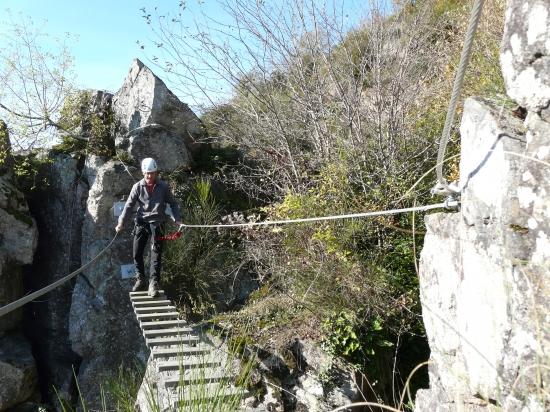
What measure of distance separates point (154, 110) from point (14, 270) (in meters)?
3.52

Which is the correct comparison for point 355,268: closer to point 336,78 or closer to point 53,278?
point 336,78

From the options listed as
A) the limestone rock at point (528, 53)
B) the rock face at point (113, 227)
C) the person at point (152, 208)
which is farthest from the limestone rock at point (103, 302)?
the limestone rock at point (528, 53)

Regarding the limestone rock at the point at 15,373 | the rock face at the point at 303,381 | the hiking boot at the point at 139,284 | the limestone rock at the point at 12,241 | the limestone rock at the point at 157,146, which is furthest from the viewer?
the limestone rock at the point at 157,146

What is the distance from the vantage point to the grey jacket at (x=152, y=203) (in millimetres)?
7047

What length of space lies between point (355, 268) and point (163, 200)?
2.37 m

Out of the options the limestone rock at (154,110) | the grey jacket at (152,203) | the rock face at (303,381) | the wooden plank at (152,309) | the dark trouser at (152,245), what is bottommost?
the rock face at (303,381)

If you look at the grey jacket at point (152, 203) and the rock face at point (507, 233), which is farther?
the grey jacket at point (152, 203)

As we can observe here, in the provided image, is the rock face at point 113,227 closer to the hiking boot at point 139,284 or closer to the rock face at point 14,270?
the rock face at point 14,270

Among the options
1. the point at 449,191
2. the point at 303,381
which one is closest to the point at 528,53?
the point at 449,191

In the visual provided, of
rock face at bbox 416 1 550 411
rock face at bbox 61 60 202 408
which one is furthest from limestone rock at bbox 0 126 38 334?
rock face at bbox 416 1 550 411

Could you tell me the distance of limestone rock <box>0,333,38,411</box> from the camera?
8.99m

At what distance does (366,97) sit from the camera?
8039 mm

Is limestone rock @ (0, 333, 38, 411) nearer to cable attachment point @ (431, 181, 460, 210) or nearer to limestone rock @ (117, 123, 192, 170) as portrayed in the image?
limestone rock @ (117, 123, 192, 170)

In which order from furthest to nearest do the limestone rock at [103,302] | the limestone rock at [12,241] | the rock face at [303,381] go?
the limestone rock at [12,241], the limestone rock at [103,302], the rock face at [303,381]
